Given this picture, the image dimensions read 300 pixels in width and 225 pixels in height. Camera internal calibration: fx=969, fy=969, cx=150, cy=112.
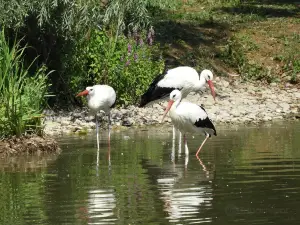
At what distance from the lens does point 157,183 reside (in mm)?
12820

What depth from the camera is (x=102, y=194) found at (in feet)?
38.8

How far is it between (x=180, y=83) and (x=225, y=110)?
401 centimetres

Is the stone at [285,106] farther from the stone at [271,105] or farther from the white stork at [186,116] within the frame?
the white stork at [186,116]

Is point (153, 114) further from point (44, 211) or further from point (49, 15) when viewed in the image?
point (44, 211)

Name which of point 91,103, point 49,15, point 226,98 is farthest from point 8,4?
point 226,98

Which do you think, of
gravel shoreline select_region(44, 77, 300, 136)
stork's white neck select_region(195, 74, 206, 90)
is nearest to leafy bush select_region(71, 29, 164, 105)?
gravel shoreline select_region(44, 77, 300, 136)

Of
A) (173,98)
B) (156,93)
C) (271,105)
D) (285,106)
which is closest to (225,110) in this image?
(271,105)

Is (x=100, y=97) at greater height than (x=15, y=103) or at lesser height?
lesser

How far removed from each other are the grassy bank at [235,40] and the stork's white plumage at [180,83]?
25.9 ft

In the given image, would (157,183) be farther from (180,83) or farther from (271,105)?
(271,105)

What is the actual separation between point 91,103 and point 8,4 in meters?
3.28

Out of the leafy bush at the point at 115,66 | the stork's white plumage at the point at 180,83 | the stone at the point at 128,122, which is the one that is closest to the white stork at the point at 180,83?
the stork's white plumage at the point at 180,83

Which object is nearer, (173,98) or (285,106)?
(173,98)

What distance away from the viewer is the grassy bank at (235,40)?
91.2ft
